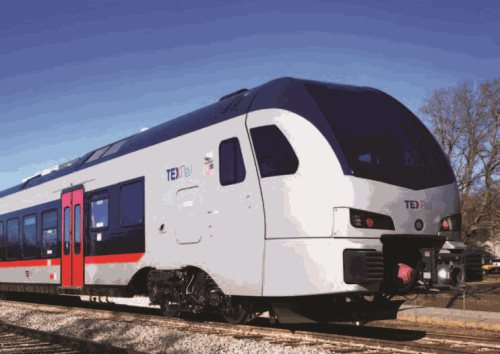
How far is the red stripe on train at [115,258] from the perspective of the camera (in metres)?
10.6

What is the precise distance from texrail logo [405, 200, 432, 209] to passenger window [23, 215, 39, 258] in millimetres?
10314

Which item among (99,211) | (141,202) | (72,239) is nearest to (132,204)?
(141,202)

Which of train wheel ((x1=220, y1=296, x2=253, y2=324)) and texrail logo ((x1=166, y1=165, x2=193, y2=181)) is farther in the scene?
texrail logo ((x1=166, y1=165, x2=193, y2=181))

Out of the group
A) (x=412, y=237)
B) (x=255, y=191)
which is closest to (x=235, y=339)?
(x=255, y=191)

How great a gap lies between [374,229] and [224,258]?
2231mm

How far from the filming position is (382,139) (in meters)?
8.23

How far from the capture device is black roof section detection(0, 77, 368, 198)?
795 centimetres

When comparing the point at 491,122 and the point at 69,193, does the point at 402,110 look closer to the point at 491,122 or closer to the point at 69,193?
the point at 69,193

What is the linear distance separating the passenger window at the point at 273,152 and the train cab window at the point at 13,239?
10.4m

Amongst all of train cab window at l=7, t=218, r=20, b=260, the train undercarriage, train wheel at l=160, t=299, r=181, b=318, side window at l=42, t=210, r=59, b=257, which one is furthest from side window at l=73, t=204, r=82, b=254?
the train undercarriage

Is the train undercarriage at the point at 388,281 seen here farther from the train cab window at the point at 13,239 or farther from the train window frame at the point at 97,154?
the train cab window at the point at 13,239

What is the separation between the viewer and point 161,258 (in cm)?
982

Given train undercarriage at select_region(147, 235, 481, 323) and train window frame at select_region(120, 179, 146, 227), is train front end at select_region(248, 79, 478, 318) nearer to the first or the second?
train undercarriage at select_region(147, 235, 481, 323)

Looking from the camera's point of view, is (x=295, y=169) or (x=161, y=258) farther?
(x=161, y=258)
